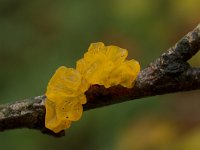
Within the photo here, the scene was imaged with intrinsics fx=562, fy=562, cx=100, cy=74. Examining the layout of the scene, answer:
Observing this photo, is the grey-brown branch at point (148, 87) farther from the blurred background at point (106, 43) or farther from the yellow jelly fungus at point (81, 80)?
the blurred background at point (106, 43)

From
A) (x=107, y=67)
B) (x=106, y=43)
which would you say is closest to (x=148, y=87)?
(x=107, y=67)

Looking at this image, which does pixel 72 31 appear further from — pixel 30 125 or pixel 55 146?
pixel 30 125

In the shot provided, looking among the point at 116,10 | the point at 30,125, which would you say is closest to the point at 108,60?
the point at 30,125

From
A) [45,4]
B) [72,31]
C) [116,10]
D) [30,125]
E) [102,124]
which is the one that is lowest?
[30,125]

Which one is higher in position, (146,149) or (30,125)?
(146,149)

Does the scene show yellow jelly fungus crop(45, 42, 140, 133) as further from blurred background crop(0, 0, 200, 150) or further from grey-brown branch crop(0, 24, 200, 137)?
blurred background crop(0, 0, 200, 150)

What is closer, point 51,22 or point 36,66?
point 36,66
